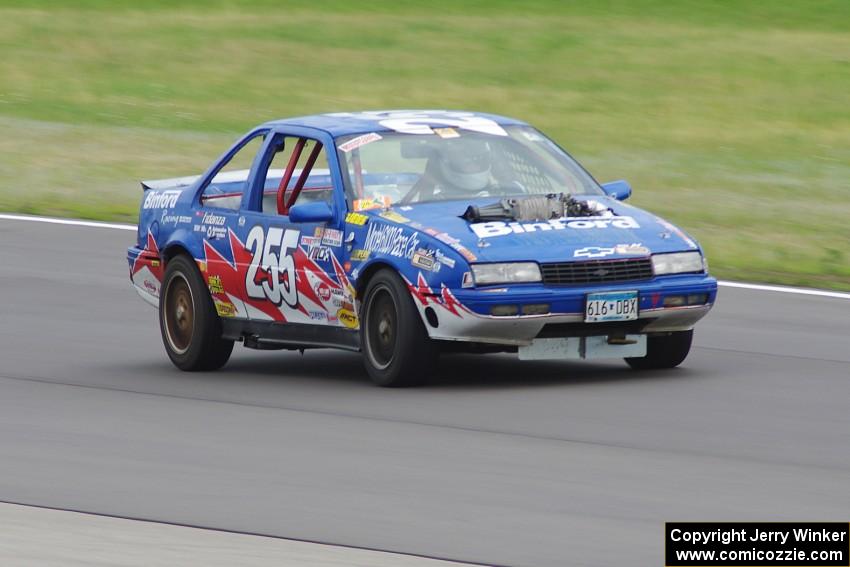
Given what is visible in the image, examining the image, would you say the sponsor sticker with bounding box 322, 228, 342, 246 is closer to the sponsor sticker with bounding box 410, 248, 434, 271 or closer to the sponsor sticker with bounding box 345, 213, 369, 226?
the sponsor sticker with bounding box 345, 213, 369, 226

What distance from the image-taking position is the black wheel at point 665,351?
35.0 ft

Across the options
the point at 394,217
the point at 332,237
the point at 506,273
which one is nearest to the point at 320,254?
the point at 332,237

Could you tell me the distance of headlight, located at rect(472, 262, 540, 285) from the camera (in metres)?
9.84

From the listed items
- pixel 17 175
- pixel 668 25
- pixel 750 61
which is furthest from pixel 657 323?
pixel 668 25

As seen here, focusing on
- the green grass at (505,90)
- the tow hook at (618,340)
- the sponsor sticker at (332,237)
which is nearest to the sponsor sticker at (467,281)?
the tow hook at (618,340)

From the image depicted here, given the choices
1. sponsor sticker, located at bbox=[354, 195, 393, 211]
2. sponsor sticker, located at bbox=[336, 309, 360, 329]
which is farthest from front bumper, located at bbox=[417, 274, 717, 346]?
sponsor sticker, located at bbox=[354, 195, 393, 211]

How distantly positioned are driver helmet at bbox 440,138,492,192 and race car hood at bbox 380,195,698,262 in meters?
0.25

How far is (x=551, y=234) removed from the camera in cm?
1010

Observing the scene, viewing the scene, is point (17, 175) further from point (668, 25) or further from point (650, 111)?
point (668, 25)

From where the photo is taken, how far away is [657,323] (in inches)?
402

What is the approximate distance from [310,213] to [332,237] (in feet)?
0.66

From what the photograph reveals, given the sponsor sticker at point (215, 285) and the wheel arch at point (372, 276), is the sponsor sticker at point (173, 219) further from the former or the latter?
the wheel arch at point (372, 276)

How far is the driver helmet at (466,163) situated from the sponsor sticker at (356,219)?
0.60m

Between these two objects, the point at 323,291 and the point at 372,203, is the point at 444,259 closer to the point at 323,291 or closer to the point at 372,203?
the point at 372,203
